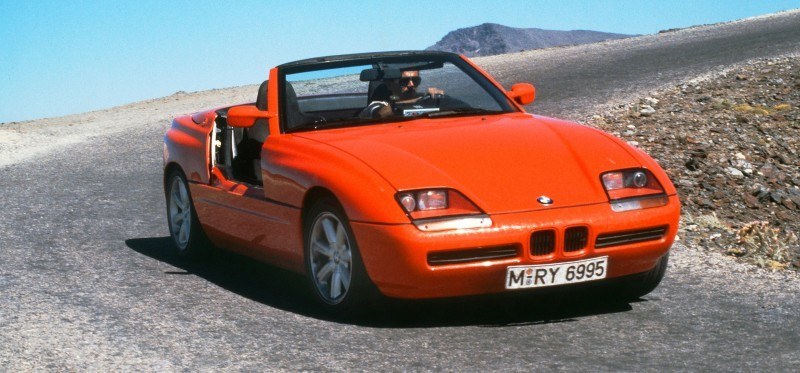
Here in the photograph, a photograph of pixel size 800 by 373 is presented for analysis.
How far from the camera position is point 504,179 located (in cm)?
616

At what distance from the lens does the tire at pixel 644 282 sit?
667 centimetres

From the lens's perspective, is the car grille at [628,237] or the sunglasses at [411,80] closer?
the car grille at [628,237]

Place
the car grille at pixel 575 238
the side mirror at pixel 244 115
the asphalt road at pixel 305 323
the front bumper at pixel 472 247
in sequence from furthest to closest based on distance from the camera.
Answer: the side mirror at pixel 244 115 < the car grille at pixel 575 238 < the front bumper at pixel 472 247 < the asphalt road at pixel 305 323

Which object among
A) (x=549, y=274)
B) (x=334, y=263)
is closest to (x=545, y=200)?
(x=549, y=274)

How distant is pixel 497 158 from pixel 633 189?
682 millimetres

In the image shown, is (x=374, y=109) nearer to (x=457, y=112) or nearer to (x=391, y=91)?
(x=391, y=91)

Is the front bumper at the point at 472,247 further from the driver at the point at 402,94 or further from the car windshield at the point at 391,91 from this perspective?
the driver at the point at 402,94

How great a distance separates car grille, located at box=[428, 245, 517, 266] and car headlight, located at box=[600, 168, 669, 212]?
599mm

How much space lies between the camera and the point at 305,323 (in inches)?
256

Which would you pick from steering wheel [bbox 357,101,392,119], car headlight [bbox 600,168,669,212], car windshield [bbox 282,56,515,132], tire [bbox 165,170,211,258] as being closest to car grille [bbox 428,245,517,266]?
car headlight [bbox 600,168,669,212]

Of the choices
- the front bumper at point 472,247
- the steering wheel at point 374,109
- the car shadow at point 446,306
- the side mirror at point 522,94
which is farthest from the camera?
the side mirror at point 522,94

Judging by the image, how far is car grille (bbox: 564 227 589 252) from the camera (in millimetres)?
5961

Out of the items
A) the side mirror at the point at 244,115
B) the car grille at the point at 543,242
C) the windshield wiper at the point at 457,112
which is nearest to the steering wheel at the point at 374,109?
the windshield wiper at the point at 457,112

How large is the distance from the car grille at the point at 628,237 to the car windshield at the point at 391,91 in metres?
1.60
